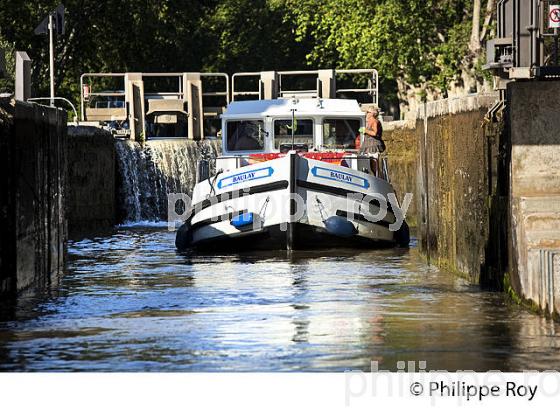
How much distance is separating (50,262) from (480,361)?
958cm

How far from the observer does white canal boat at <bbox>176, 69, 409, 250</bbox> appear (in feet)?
83.3

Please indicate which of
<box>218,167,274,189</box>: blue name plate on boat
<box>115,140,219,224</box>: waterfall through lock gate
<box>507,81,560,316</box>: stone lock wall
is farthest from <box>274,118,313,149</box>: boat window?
<box>115,140,219,224</box>: waterfall through lock gate

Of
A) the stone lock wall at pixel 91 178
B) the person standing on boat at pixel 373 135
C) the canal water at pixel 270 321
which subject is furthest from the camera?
the stone lock wall at pixel 91 178

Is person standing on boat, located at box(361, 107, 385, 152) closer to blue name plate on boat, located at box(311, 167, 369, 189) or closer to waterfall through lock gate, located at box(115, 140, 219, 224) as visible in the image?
blue name plate on boat, located at box(311, 167, 369, 189)

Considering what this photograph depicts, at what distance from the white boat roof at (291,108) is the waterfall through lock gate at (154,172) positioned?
37.7 ft

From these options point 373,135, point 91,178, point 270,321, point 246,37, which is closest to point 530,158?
point 270,321

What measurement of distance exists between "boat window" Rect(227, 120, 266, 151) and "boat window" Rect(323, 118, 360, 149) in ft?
3.51

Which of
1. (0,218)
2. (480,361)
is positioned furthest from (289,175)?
(480,361)

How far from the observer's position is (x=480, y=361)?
13.8 meters

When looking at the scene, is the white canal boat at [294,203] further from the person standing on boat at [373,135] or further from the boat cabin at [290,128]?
the boat cabin at [290,128]

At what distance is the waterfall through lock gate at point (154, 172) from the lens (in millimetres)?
39531

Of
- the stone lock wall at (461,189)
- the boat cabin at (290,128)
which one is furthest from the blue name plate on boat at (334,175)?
the boat cabin at (290,128)

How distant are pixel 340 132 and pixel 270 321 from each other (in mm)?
11902
